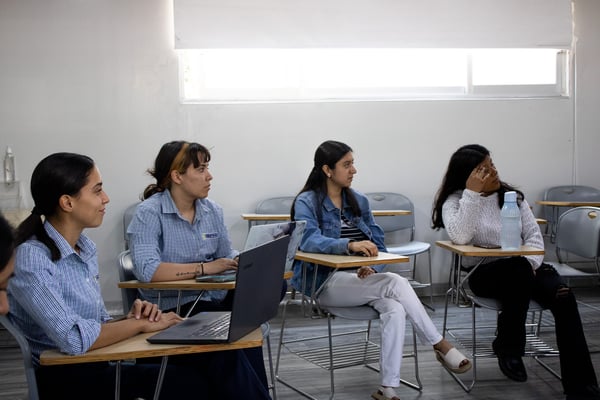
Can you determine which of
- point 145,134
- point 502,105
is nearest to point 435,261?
point 502,105

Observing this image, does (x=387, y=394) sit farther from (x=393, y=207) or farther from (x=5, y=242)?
(x=393, y=207)

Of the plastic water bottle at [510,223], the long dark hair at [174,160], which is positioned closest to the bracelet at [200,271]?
the long dark hair at [174,160]

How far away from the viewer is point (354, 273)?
358 centimetres

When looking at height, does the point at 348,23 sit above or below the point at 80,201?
above

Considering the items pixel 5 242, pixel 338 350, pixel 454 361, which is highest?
pixel 5 242

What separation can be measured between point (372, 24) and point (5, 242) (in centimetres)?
498

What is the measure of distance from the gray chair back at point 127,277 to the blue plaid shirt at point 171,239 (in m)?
0.07

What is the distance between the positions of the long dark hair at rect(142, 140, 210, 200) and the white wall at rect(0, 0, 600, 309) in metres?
2.55

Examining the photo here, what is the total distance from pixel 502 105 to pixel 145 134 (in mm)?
3036

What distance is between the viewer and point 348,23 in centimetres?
575

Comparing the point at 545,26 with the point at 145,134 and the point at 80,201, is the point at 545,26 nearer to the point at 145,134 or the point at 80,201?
the point at 145,134

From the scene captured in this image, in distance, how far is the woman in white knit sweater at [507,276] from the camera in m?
3.26

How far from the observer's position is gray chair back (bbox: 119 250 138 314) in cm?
288

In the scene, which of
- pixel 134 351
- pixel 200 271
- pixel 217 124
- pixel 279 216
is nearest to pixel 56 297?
pixel 134 351
